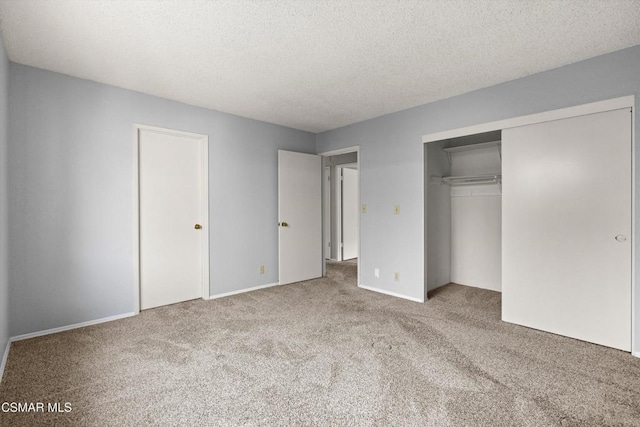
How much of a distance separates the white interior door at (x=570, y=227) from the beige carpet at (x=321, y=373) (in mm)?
258

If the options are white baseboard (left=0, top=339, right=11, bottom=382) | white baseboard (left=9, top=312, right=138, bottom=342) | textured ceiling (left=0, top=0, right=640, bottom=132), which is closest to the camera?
textured ceiling (left=0, top=0, right=640, bottom=132)

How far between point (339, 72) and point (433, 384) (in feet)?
→ 8.79

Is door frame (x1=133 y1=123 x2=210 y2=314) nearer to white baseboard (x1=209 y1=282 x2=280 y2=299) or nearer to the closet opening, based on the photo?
white baseboard (x1=209 y1=282 x2=280 y2=299)

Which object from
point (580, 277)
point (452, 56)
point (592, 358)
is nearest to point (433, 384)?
point (592, 358)

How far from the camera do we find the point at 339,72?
2.87m

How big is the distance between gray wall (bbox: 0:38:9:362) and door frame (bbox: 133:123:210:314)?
98cm

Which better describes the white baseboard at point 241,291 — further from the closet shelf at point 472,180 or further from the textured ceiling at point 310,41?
the closet shelf at point 472,180

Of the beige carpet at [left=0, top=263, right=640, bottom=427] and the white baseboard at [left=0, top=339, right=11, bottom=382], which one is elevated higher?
the white baseboard at [left=0, top=339, right=11, bottom=382]

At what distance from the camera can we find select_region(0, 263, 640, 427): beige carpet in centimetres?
171

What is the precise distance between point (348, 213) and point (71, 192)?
16.7 ft

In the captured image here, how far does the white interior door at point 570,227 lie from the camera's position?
2.48 meters

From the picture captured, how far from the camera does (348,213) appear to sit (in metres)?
6.98

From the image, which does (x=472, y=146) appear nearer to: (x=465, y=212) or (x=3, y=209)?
(x=465, y=212)

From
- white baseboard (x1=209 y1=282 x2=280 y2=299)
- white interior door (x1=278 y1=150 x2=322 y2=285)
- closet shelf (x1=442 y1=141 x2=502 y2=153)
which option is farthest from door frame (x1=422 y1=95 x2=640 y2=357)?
white baseboard (x1=209 y1=282 x2=280 y2=299)
